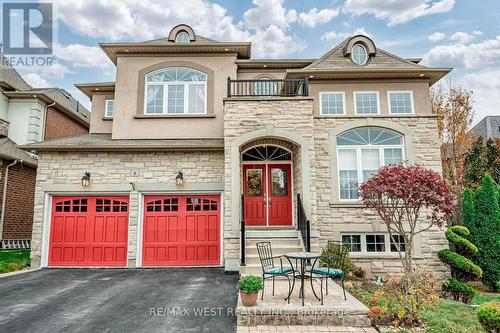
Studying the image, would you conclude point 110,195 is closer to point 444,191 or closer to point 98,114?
point 98,114

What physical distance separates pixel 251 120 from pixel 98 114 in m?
7.05

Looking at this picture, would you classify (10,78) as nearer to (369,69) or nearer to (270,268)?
(270,268)

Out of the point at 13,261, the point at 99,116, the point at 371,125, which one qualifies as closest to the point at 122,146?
the point at 99,116

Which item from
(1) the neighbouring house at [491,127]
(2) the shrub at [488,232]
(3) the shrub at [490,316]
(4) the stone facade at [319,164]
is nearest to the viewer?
(3) the shrub at [490,316]

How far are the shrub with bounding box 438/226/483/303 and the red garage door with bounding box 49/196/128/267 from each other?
32.4 ft

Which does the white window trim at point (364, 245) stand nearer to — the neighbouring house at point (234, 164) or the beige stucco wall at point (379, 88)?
the neighbouring house at point (234, 164)

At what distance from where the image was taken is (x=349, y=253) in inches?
371

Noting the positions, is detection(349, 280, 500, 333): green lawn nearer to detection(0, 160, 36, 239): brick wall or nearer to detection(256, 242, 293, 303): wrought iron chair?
detection(256, 242, 293, 303): wrought iron chair

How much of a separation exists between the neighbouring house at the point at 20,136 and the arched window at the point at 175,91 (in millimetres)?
5814

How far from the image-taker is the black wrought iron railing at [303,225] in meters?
8.25

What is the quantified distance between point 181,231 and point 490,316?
26.9 ft

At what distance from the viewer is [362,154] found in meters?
10.1

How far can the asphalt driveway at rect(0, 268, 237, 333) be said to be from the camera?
473cm

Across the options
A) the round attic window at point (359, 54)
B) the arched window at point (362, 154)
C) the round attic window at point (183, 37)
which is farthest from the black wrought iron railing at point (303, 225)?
the round attic window at point (183, 37)
